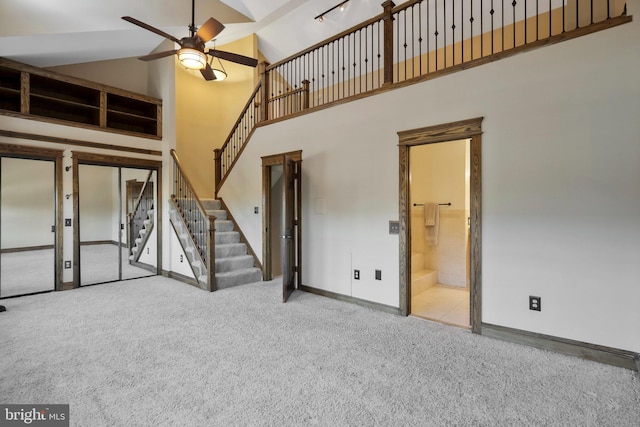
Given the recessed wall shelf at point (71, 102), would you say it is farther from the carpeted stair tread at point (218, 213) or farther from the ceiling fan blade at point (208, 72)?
the ceiling fan blade at point (208, 72)

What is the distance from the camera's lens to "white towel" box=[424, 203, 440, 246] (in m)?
5.30

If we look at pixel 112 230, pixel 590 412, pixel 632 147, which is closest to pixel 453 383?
pixel 590 412

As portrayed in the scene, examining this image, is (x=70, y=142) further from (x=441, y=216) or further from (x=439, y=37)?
(x=439, y=37)

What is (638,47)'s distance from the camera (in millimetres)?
2408

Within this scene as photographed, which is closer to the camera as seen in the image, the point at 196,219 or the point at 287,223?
the point at 287,223

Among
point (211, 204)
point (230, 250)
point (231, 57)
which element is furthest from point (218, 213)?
point (231, 57)

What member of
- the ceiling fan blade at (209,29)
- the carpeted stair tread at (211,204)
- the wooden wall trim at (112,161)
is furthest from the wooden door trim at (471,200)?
the wooden wall trim at (112,161)

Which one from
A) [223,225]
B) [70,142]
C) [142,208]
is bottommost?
[223,225]

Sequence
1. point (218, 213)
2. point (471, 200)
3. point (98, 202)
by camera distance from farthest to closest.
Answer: point (218, 213) < point (98, 202) < point (471, 200)

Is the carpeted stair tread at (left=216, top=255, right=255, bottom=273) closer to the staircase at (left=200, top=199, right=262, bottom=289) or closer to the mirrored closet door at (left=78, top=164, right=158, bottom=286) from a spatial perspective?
the staircase at (left=200, top=199, right=262, bottom=289)

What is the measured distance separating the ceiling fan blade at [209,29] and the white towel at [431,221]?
4048 millimetres

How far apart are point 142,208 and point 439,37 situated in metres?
6.46

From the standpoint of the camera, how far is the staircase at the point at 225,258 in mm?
4977

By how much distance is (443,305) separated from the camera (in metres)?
4.11
